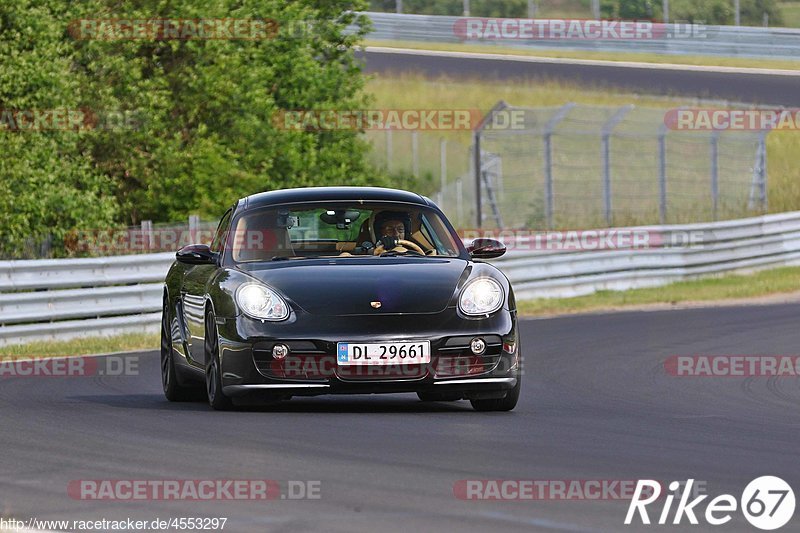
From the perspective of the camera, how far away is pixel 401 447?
830 centimetres

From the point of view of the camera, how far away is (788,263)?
29547 millimetres

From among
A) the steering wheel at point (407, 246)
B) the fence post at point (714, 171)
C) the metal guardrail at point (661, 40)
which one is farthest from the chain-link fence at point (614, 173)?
the steering wheel at point (407, 246)

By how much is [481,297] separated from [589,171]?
32043 millimetres

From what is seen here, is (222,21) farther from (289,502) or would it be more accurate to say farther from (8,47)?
(289,502)

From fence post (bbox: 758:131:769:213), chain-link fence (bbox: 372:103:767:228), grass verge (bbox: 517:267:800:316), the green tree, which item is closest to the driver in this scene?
grass verge (bbox: 517:267:800:316)

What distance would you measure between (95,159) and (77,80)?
197 cm

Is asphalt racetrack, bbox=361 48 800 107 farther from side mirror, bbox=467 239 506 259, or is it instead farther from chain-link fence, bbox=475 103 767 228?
side mirror, bbox=467 239 506 259

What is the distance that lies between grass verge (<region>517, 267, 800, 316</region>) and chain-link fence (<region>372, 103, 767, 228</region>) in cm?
290

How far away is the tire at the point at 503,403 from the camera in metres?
10.3

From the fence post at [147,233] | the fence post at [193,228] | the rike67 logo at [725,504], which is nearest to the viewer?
the rike67 logo at [725,504]

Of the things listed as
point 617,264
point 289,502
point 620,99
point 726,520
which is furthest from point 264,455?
point 620,99

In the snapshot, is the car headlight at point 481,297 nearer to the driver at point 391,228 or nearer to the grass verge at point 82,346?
the driver at point 391,228

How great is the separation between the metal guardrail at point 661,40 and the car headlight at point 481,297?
128 feet

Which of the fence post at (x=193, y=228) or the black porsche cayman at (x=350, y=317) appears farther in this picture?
the fence post at (x=193, y=228)
